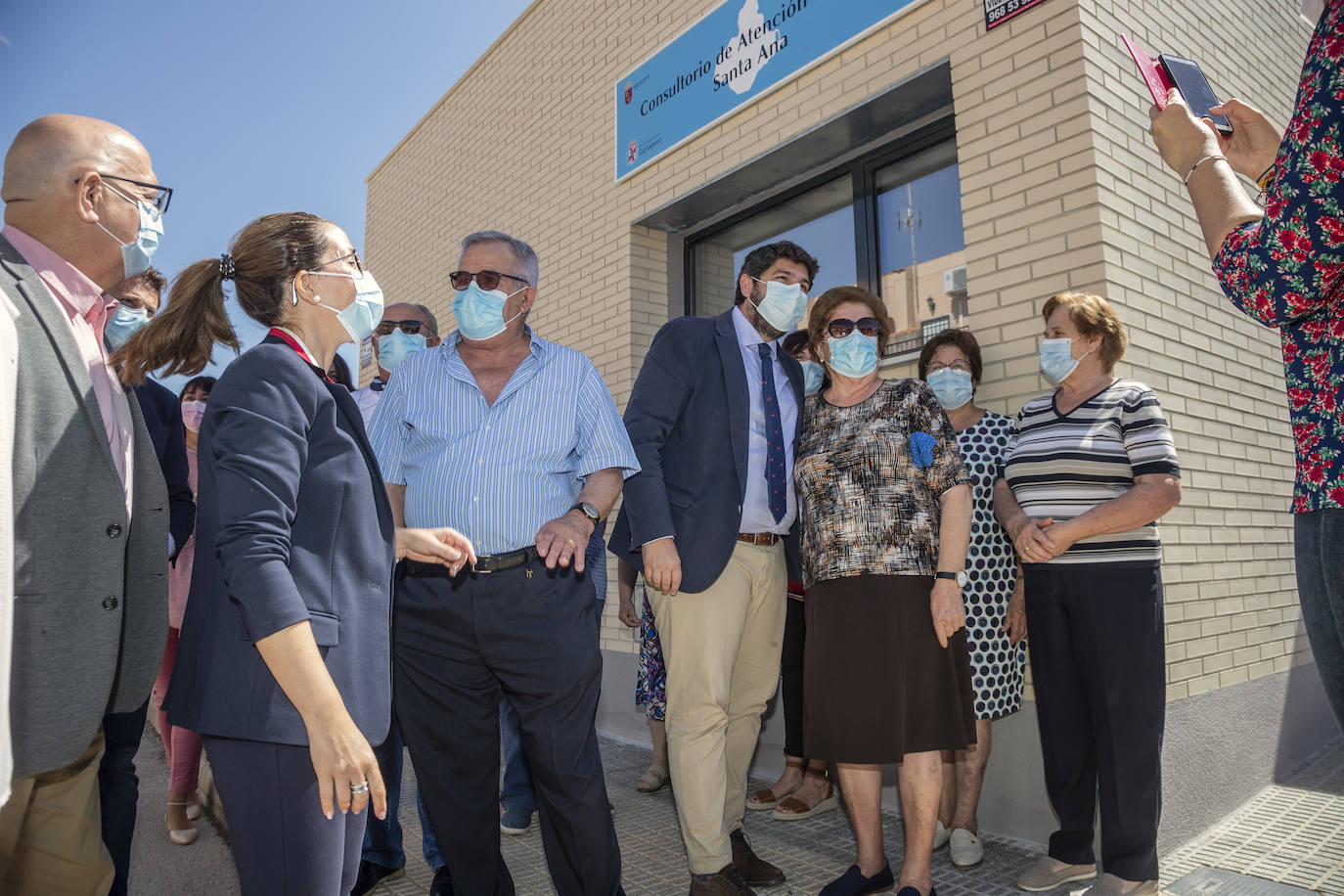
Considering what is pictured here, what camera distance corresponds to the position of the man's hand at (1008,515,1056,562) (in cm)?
288

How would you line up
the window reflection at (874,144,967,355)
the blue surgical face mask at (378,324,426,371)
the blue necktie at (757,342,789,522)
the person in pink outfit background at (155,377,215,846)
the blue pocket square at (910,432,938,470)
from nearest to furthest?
the blue pocket square at (910,432,938,470) → the blue necktie at (757,342,789,522) → the person in pink outfit background at (155,377,215,846) → the blue surgical face mask at (378,324,426,371) → the window reflection at (874,144,967,355)

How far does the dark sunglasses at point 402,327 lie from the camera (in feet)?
13.4

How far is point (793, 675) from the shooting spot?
12.5ft

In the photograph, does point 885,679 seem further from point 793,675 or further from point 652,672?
point 652,672

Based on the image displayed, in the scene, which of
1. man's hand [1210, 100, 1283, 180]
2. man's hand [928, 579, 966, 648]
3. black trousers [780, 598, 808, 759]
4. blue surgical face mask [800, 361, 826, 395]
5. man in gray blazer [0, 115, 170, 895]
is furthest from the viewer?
blue surgical face mask [800, 361, 826, 395]

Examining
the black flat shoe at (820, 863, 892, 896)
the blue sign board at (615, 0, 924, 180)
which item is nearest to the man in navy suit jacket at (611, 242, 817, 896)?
the black flat shoe at (820, 863, 892, 896)

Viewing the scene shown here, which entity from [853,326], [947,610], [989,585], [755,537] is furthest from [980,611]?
[853,326]

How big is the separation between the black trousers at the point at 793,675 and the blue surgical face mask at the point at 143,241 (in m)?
2.81

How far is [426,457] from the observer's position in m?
2.46

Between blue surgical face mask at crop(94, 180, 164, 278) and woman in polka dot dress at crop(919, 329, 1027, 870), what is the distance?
110 inches

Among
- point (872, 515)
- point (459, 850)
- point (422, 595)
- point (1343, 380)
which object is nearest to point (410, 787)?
point (459, 850)

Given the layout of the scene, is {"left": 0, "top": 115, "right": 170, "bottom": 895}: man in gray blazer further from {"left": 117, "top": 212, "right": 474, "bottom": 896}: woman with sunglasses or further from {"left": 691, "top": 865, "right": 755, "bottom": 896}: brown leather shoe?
{"left": 691, "top": 865, "right": 755, "bottom": 896}: brown leather shoe

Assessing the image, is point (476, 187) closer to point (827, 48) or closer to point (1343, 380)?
point (827, 48)

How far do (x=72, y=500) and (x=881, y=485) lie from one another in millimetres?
2273
